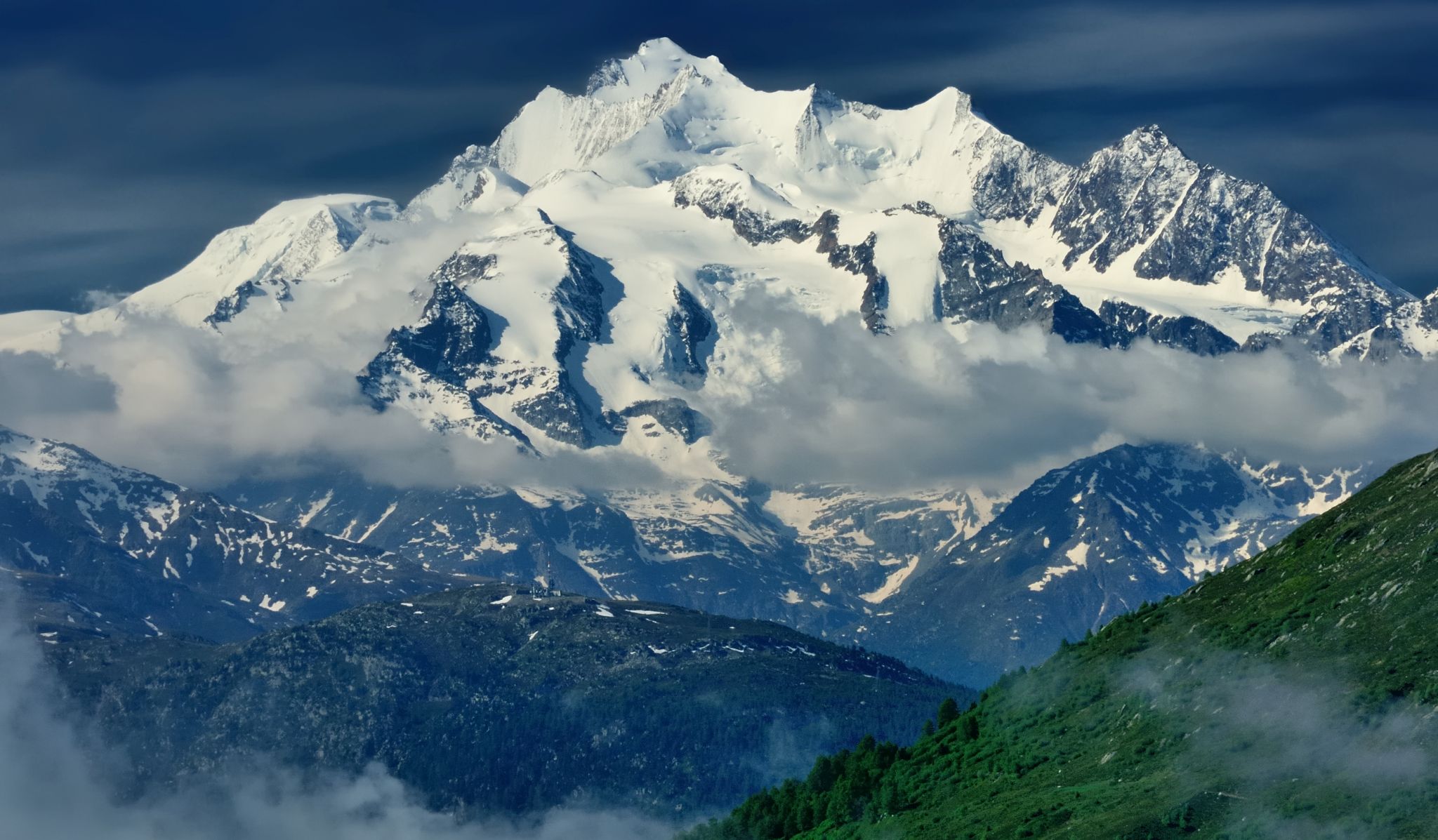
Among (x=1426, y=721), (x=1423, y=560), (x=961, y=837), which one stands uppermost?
(x=1423, y=560)

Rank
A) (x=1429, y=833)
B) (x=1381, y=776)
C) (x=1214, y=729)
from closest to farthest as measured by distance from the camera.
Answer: (x=1429, y=833) < (x=1381, y=776) < (x=1214, y=729)

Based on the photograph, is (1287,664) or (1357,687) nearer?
(1357,687)

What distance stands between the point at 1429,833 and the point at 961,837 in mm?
56828

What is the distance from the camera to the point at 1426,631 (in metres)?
181

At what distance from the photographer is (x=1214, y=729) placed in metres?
190

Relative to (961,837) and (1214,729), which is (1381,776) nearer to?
(1214,729)

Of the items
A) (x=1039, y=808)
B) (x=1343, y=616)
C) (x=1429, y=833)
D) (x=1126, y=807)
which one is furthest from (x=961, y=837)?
(x=1429, y=833)

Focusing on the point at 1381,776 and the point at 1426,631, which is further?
the point at 1426,631

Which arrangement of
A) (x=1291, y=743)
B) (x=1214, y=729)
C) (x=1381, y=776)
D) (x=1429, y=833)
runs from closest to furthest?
1. (x=1429, y=833)
2. (x=1381, y=776)
3. (x=1291, y=743)
4. (x=1214, y=729)

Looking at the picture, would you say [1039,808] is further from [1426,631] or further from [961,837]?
[1426,631]

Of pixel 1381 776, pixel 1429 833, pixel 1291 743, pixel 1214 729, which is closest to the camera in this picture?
pixel 1429 833

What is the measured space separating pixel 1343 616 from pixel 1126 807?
3096 cm

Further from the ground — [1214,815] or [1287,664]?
[1287,664]

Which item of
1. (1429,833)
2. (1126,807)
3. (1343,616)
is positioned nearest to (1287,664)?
(1343,616)
